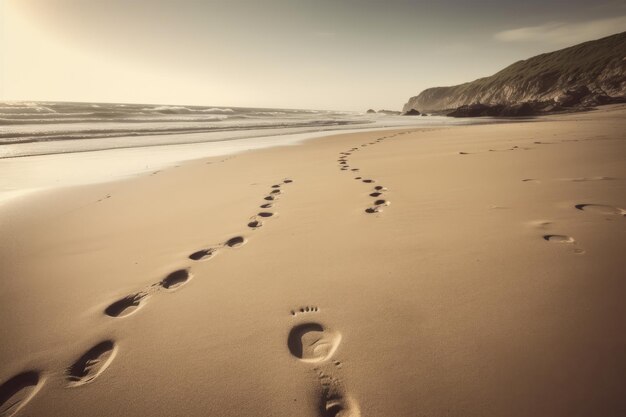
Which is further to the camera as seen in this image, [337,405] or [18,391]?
[18,391]

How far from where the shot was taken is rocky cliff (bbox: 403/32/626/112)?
1414 inches

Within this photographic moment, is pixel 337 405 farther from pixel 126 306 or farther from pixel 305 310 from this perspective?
pixel 126 306

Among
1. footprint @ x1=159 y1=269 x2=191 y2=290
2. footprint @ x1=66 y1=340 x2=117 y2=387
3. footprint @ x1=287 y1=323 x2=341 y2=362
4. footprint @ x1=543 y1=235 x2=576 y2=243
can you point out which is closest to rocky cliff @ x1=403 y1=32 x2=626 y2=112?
footprint @ x1=543 y1=235 x2=576 y2=243

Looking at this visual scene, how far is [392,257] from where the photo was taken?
7.20ft

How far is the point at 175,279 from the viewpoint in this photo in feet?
7.12

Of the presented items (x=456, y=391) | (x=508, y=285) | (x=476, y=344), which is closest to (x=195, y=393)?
(x=456, y=391)

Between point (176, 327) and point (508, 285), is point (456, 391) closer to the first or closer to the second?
point (508, 285)

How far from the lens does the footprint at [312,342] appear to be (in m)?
1.41

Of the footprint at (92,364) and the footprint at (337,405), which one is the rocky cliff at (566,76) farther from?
the footprint at (92,364)

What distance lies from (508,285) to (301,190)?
2.99 m

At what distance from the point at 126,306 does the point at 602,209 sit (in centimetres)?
388

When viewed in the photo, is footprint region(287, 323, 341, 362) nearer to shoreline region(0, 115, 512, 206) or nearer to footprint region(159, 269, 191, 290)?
footprint region(159, 269, 191, 290)

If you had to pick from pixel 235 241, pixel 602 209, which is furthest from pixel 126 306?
pixel 602 209

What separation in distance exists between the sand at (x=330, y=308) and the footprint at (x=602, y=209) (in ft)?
0.08
